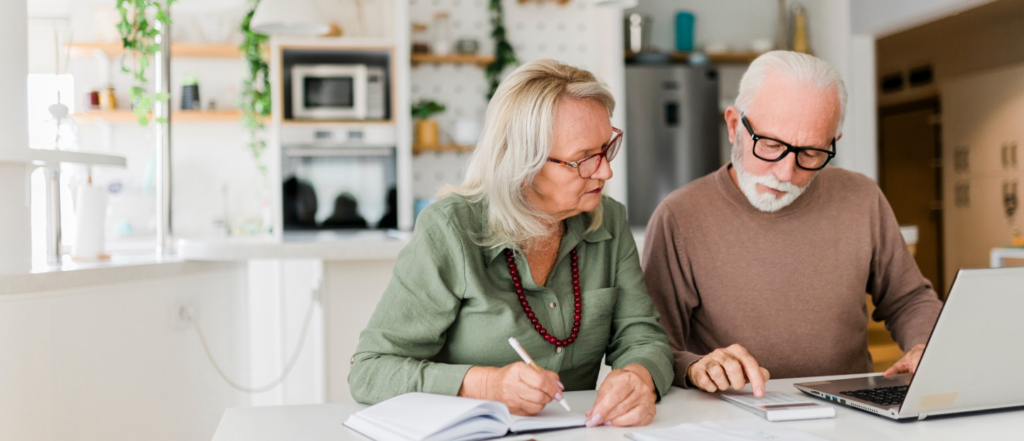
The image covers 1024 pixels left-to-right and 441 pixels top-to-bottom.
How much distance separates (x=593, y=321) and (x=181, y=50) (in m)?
4.57

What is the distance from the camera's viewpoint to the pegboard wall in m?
5.27

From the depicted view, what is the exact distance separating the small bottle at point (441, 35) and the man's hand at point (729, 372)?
158 inches

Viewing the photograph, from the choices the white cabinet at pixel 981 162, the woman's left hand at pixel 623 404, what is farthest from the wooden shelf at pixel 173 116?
the white cabinet at pixel 981 162

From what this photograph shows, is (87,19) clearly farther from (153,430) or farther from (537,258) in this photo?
(537,258)

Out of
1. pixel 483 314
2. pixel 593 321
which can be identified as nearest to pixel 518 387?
pixel 483 314

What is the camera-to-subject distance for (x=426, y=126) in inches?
201

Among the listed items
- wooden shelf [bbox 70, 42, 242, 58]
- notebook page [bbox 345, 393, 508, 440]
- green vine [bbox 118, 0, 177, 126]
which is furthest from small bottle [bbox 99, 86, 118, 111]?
notebook page [bbox 345, 393, 508, 440]

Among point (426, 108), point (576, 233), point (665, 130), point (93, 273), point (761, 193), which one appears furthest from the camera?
point (665, 130)

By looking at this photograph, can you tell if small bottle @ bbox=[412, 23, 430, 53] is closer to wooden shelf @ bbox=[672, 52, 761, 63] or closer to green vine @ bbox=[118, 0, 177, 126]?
wooden shelf @ bbox=[672, 52, 761, 63]

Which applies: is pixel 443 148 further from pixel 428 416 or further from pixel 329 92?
pixel 428 416

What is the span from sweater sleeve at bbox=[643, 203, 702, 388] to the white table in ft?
1.35

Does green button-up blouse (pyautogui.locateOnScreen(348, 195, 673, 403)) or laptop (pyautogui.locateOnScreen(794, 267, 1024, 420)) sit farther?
green button-up blouse (pyautogui.locateOnScreen(348, 195, 673, 403))

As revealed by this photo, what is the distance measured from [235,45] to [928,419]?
4.94 metres

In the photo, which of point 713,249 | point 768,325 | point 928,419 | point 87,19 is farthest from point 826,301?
point 87,19
